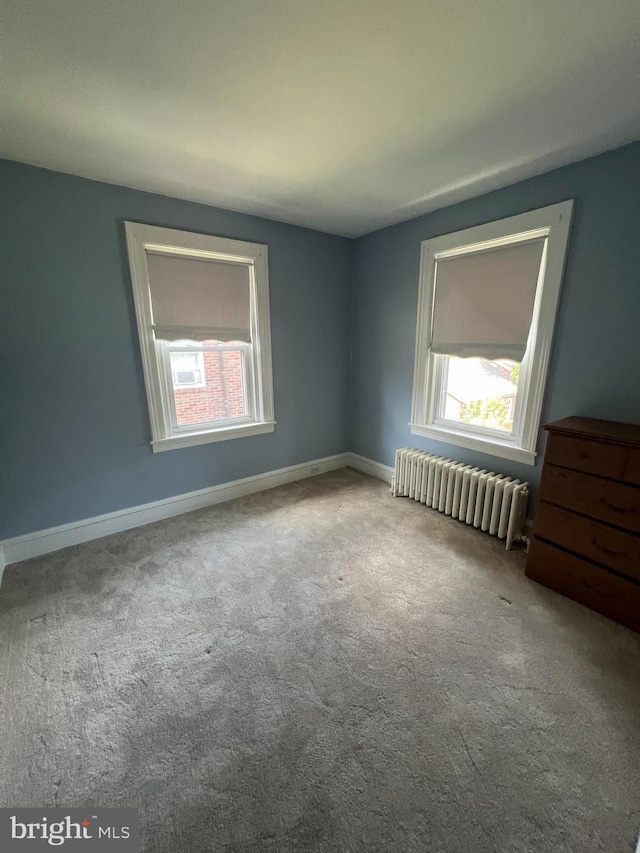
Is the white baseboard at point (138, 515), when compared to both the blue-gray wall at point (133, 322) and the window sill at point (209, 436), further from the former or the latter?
the window sill at point (209, 436)

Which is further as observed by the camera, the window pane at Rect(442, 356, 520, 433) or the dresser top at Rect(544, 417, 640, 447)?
the window pane at Rect(442, 356, 520, 433)

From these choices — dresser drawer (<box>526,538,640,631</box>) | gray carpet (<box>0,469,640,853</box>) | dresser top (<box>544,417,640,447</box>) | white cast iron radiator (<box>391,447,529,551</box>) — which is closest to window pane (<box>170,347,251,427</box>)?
gray carpet (<box>0,469,640,853</box>)

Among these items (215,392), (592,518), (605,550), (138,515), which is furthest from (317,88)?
(138,515)

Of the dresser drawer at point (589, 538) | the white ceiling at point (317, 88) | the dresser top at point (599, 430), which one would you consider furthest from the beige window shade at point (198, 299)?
the dresser drawer at point (589, 538)

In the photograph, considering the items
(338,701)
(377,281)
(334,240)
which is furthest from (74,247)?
(338,701)

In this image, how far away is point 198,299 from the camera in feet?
8.95

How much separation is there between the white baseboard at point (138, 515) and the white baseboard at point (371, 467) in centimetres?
39

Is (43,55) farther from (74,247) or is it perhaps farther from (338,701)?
(338,701)

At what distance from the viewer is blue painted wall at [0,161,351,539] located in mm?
2090

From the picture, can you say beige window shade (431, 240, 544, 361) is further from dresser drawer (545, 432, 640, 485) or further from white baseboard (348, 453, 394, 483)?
white baseboard (348, 453, 394, 483)

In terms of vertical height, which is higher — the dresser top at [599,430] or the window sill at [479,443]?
the dresser top at [599,430]

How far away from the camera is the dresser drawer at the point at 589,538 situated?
5.65 ft

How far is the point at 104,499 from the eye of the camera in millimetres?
2574

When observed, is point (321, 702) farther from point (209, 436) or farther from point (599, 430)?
point (209, 436)
